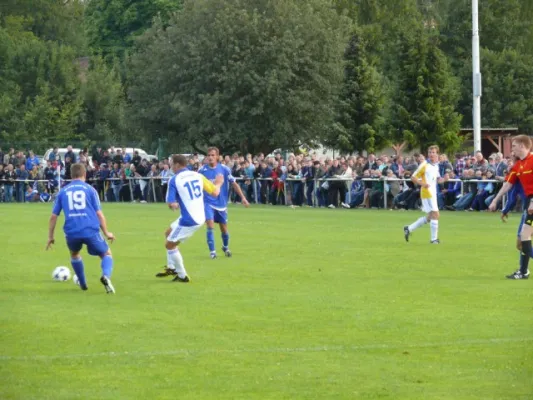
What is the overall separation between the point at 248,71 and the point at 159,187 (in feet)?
29.8

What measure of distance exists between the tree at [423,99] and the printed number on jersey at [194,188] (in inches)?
1417

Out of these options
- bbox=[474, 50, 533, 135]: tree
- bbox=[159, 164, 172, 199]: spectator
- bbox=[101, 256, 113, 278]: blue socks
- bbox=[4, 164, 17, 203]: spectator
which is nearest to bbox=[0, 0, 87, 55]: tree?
bbox=[474, 50, 533, 135]: tree

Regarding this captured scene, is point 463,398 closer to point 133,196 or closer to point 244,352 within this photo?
point 244,352

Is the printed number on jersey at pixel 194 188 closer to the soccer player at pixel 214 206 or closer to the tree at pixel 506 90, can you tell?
the soccer player at pixel 214 206

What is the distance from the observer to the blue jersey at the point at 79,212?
15.3 m

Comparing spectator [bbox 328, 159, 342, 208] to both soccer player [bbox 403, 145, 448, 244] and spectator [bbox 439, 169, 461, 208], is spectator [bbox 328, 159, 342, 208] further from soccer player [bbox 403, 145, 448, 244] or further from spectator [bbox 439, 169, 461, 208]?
soccer player [bbox 403, 145, 448, 244]

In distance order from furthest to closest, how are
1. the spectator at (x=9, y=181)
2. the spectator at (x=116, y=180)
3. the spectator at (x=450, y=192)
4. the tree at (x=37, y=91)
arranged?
the tree at (x=37, y=91), the spectator at (x=9, y=181), the spectator at (x=116, y=180), the spectator at (x=450, y=192)

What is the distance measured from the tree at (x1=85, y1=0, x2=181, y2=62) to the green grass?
66.0 meters

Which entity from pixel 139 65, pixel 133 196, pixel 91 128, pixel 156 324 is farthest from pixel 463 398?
pixel 91 128

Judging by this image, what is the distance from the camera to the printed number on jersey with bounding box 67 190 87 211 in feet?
50.2

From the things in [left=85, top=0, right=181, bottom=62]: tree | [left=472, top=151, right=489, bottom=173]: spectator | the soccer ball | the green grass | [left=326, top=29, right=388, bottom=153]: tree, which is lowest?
the green grass

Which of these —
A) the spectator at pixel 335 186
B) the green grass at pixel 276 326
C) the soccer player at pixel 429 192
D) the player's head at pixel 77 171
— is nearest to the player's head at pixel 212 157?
the green grass at pixel 276 326

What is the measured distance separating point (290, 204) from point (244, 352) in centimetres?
3321

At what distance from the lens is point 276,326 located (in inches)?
485
